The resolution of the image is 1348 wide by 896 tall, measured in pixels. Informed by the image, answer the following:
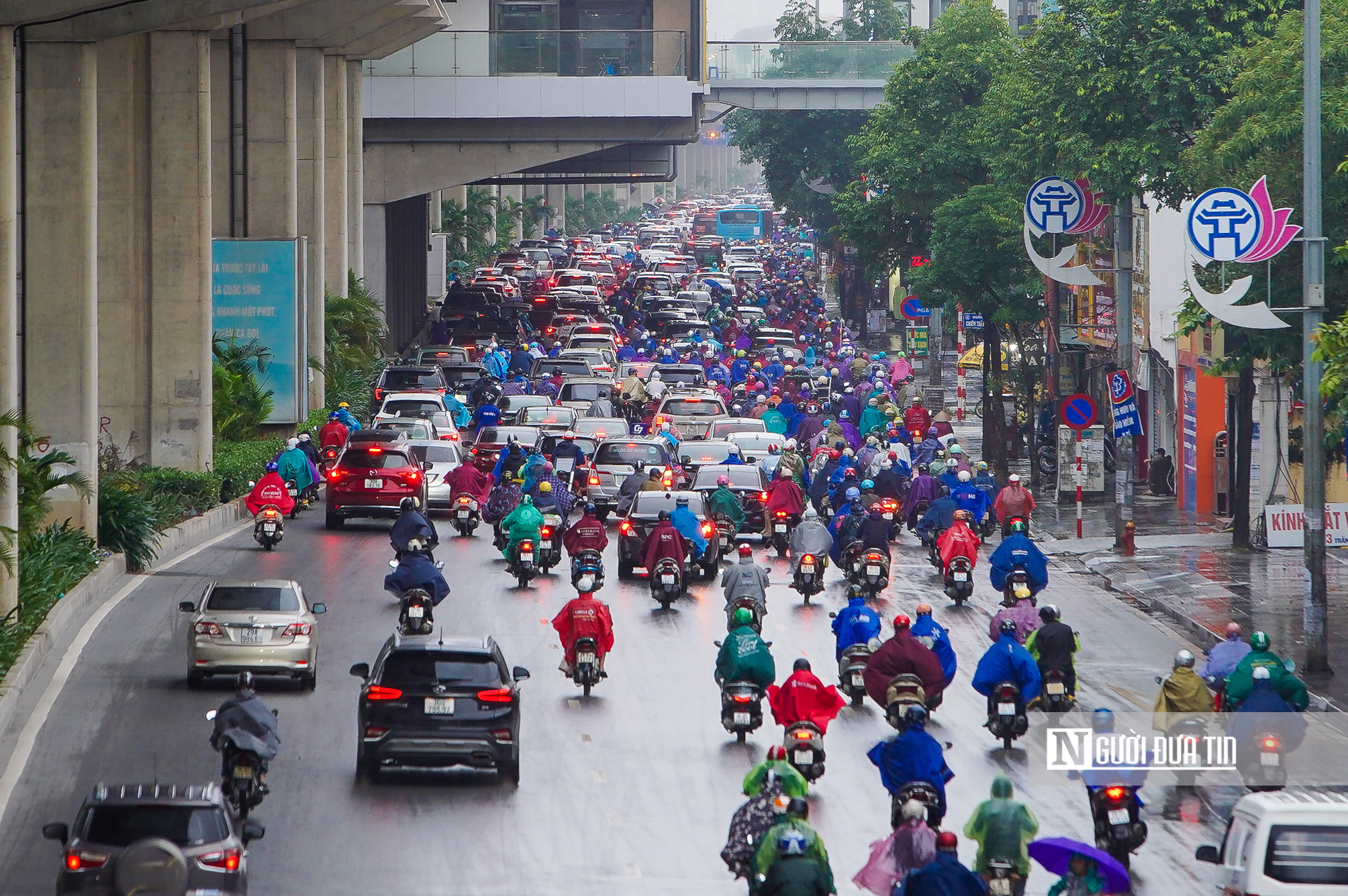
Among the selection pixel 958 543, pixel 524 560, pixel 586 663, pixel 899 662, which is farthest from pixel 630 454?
pixel 899 662

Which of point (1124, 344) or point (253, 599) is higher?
point (1124, 344)

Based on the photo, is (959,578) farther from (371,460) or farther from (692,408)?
(692,408)

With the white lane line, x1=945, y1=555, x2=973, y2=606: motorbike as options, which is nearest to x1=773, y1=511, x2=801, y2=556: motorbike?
x1=945, y1=555, x2=973, y2=606: motorbike

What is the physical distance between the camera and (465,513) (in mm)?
33812

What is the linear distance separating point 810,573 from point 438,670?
11.5 m

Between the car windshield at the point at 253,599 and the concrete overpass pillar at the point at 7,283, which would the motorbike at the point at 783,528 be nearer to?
the concrete overpass pillar at the point at 7,283

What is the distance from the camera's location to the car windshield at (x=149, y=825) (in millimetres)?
12859

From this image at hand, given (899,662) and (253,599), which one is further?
(253,599)

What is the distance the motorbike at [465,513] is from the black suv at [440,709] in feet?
52.7

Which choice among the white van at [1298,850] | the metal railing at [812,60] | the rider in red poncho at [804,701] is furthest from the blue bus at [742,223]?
the white van at [1298,850]

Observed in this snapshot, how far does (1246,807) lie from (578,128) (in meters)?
54.8

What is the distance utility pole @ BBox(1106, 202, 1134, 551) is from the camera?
111 ft

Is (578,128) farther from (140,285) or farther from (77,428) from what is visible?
(77,428)

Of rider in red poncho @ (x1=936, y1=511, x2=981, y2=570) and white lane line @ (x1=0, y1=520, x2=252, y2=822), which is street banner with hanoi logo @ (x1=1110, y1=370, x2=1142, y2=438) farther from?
white lane line @ (x1=0, y1=520, x2=252, y2=822)
